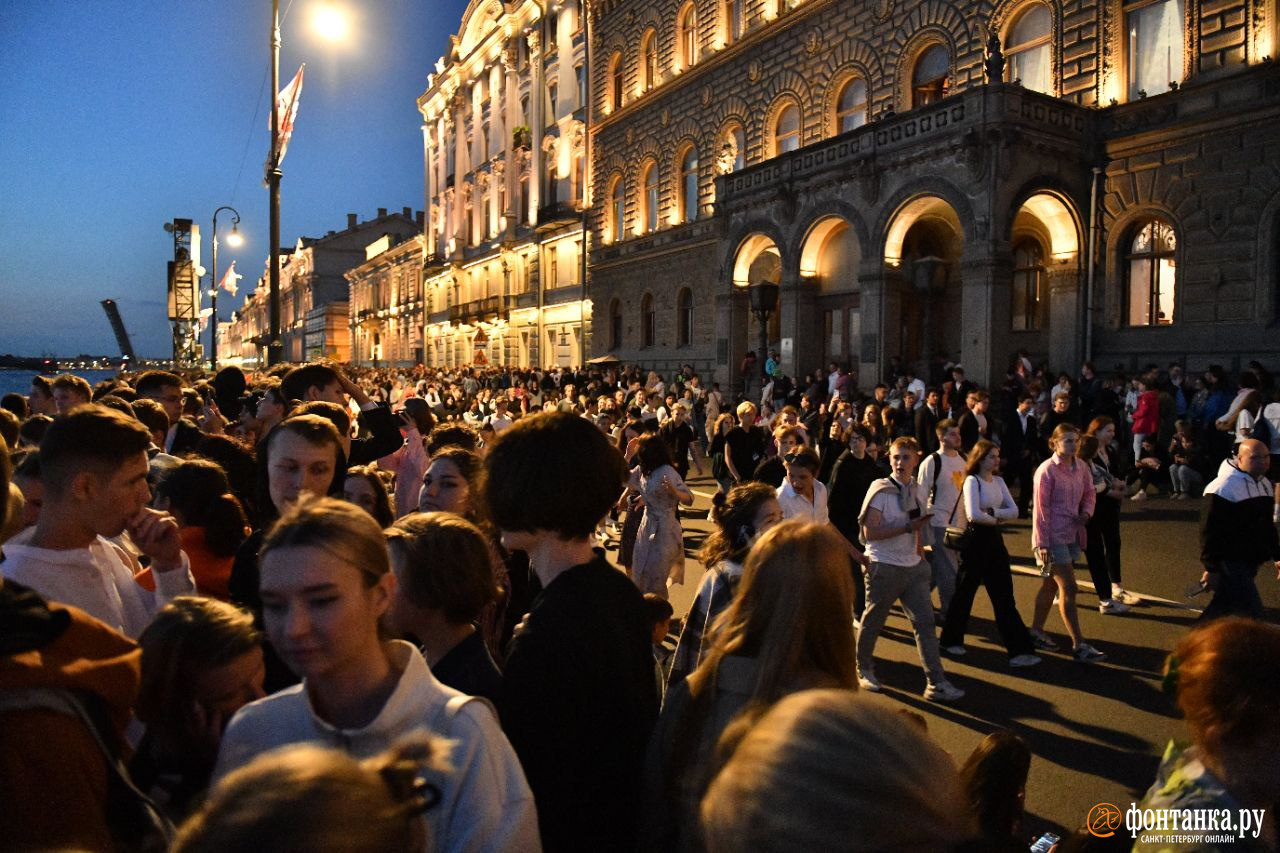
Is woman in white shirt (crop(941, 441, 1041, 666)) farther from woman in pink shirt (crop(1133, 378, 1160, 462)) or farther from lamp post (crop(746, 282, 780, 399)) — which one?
lamp post (crop(746, 282, 780, 399))

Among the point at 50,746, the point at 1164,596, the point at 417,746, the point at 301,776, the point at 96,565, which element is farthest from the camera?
Answer: the point at 1164,596

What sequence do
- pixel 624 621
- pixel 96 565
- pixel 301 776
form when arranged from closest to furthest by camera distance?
pixel 301 776, pixel 624 621, pixel 96 565

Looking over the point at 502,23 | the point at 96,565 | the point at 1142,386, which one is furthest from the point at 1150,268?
the point at 502,23

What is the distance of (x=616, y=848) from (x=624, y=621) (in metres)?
0.58

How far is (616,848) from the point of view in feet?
7.11

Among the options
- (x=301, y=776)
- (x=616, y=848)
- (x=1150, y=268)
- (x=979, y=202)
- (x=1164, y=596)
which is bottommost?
(x=1164, y=596)

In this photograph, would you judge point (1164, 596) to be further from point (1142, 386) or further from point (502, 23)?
point (502, 23)

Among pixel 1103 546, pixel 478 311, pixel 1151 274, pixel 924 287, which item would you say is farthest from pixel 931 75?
pixel 478 311

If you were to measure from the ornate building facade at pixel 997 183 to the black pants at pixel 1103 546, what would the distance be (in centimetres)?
1050

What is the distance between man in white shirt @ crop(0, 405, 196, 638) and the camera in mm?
2557

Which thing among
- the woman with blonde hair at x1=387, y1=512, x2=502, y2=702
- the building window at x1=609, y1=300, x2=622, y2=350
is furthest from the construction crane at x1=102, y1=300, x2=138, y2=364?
the woman with blonde hair at x1=387, y1=512, x2=502, y2=702

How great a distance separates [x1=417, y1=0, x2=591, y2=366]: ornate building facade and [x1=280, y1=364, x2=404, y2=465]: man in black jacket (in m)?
27.9

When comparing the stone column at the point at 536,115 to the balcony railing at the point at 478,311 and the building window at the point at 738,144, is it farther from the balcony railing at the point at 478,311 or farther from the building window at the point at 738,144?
the building window at the point at 738,144

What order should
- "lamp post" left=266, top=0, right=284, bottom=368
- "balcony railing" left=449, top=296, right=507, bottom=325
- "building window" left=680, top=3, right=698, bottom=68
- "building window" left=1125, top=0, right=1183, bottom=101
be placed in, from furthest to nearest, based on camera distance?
"balcony railing" left=449, top=296, right=507, bottom=325 → "building window" left=680, top=3, right=698, bottom=68 → "building window" left=1125, top=0, right=1183, bottom=101 → "lamp post" left=266, top=0, right=284, bottom=368
